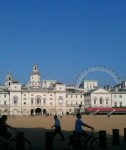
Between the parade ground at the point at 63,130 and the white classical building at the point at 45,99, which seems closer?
the parade ground at the point at 63,130

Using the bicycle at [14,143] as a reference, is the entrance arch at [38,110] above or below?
below

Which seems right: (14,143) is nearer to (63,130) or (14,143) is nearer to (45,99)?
(63,130)

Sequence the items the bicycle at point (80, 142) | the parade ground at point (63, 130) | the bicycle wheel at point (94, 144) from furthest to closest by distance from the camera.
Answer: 1. the parade ground at point (63, 130)
2. the bicycle wheel at point (94, 144)
3. the bicycle at point (80, 142)

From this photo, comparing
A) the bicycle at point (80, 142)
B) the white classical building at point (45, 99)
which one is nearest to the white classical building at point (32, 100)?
the white classical building at point (45, 99)

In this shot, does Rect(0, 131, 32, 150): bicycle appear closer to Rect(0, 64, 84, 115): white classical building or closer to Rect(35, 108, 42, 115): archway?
Rect(0, 64, 84, 115): white classical building

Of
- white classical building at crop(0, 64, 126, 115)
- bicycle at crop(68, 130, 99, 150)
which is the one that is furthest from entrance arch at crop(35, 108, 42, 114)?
bicycle at crop(68, 130, 99, 150)

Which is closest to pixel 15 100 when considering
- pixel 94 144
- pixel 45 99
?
pixel 45 99

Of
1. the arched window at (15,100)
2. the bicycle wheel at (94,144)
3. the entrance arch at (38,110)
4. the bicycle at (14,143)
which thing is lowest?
the entrance arch at (38,110)

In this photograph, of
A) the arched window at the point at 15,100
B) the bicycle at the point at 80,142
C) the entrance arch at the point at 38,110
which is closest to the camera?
the bicycle at the point at 80,142

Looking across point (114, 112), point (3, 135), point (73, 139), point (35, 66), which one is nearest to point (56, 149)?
point (73, 139)

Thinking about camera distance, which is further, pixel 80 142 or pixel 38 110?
pixel 38 110

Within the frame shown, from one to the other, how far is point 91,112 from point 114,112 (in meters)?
7.46

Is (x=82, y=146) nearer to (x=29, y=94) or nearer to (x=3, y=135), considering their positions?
(x=3, y=135)

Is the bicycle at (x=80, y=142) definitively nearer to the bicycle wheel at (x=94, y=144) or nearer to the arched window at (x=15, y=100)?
the bicycle wheel at (x=94, y=144)
